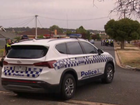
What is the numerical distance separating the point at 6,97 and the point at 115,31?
34.4 metres

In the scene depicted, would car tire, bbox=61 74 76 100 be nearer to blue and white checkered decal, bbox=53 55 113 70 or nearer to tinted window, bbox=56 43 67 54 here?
blue and white checkered decal, bbox=53 55 113 70

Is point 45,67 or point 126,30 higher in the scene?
point 126,30

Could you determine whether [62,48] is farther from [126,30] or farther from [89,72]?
[126,30]

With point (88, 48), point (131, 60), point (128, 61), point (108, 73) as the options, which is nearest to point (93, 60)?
point (88, 48)

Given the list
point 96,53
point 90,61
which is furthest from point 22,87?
point 96,53

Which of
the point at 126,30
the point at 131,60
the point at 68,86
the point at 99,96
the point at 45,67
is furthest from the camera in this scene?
the point at 126,30

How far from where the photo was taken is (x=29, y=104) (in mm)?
6211

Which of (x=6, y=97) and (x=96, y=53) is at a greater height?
(x=96, y=53)

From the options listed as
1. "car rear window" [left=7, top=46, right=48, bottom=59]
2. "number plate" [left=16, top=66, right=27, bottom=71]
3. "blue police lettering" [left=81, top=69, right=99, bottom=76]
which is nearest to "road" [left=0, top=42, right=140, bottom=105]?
"blue police lettering" [left=81, top=69, right=99, bottom=76]

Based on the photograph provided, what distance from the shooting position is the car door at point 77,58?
699 cm

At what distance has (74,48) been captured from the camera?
7414mm

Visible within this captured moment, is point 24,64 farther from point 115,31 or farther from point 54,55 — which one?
point 115,31

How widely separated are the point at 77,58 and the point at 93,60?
98 centimetres

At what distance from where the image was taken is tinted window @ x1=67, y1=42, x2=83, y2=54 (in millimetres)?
7206
